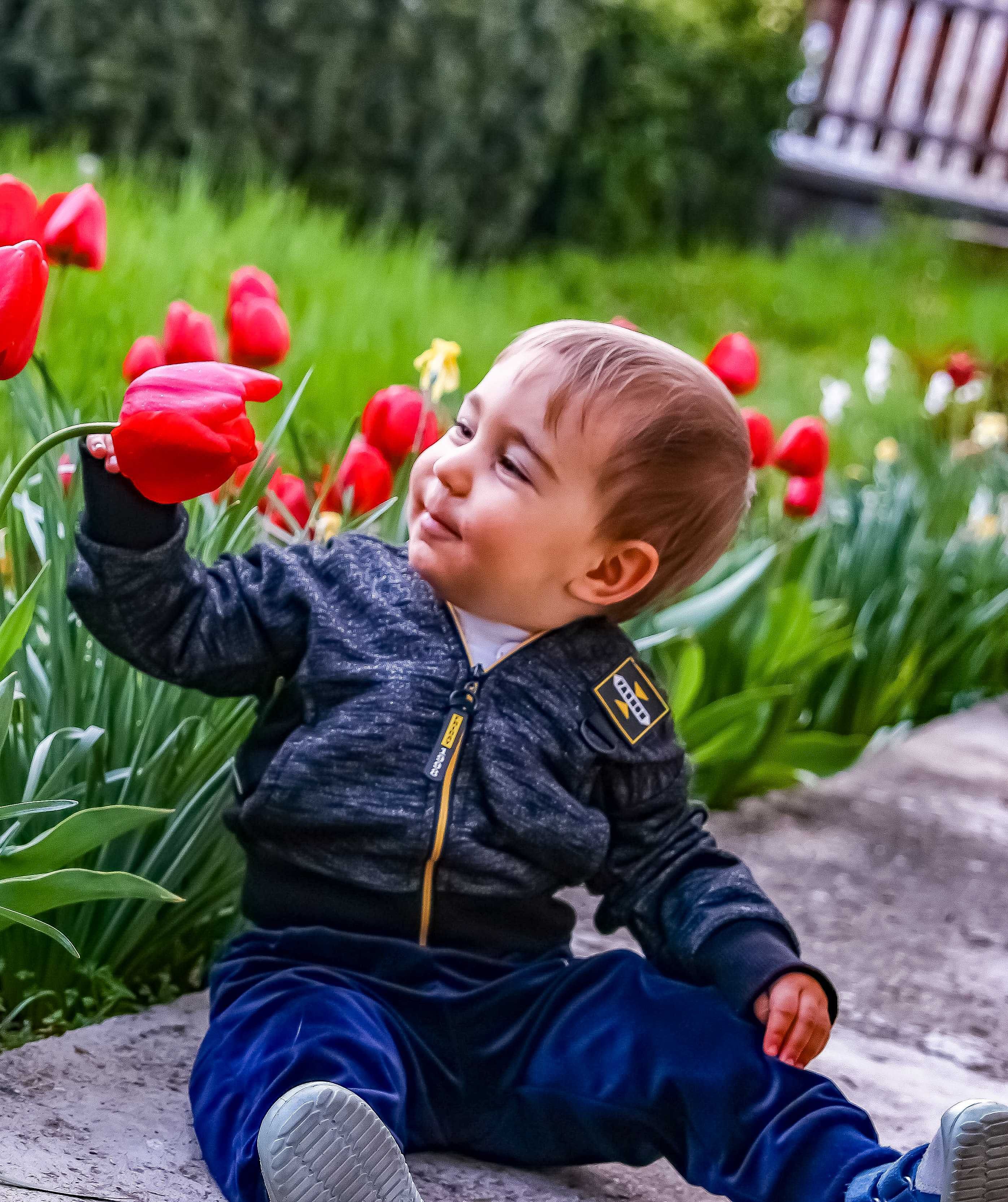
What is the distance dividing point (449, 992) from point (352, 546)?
0.41 meters

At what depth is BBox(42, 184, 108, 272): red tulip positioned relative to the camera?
5.31ft

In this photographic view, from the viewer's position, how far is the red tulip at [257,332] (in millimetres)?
1698

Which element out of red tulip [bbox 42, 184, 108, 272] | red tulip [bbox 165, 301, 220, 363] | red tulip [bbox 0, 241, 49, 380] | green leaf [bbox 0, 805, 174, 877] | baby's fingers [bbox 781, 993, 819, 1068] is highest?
red tulip [bbox 0, 241, 49, 380]

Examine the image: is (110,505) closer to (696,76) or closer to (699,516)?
(699,516)

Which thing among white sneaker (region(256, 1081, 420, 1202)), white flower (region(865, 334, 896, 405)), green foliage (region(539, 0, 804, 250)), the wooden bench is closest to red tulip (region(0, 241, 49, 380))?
white sneaker (region(256, 1081, 420, 1202))

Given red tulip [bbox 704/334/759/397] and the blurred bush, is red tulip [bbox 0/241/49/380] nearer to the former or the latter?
red tulip [bbox 704/334/759/397]

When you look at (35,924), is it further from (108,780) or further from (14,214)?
(14,214)

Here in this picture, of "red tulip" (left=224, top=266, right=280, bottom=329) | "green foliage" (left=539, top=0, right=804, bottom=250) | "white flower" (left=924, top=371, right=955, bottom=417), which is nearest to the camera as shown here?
"red tulip" (left=224, top=266, right=280, bottom=329)

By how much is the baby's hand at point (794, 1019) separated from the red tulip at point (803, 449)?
3.26ft

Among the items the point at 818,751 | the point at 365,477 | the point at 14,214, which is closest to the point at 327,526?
the point at 365,477

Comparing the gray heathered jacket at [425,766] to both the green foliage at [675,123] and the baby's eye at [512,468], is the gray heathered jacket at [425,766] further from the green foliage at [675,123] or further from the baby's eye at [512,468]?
the green foliage at [675,123]

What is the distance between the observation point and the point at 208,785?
1.43 metres

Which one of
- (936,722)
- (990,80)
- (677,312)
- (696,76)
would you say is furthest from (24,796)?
(990,80)

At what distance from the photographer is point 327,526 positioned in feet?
5.47
